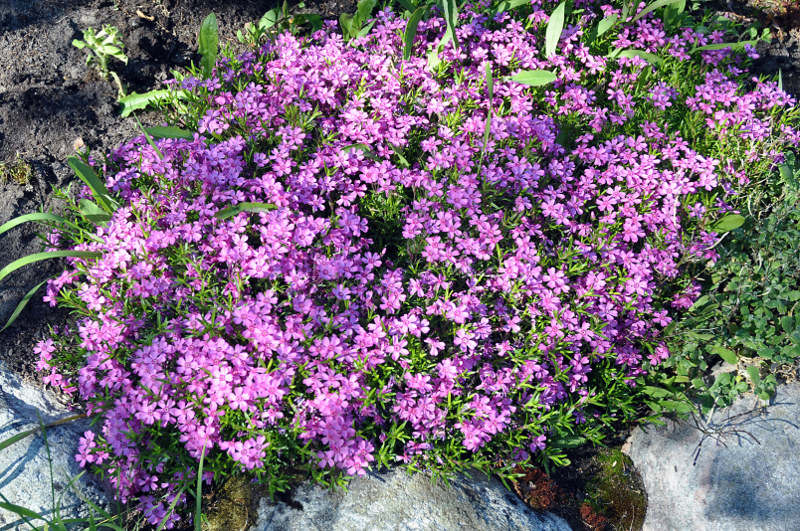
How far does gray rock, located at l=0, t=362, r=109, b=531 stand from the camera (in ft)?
8.65

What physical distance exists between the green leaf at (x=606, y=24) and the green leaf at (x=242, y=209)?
263cm

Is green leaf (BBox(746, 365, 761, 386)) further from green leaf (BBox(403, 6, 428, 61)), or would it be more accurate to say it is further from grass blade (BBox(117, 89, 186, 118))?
grass blade (BBox(117, 89, 186, 118))

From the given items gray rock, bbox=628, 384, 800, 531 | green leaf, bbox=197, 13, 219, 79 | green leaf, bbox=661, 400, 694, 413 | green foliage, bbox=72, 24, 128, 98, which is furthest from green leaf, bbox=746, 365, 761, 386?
green foliage, bbox=72, 24, 128, 98

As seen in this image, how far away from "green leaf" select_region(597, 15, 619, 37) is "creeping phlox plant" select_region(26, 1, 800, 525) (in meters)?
0.22

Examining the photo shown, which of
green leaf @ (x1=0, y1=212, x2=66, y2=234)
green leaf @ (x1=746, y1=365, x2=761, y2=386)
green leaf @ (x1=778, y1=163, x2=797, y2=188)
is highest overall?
green leaf @ (x1=778, y1=163, x2=797, y2=188)

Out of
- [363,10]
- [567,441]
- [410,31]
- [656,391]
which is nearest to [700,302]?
[656,391]

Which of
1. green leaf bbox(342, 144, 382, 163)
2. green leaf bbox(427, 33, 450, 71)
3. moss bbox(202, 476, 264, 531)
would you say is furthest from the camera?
green leaf bbox(427, 33, 450, 71)

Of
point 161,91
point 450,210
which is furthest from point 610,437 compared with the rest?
point 161,91

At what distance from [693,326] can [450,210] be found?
1.46 m

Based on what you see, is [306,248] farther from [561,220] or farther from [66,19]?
[66,19]

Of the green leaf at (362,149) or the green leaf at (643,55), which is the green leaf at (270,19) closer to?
the green leaf at (362,149)

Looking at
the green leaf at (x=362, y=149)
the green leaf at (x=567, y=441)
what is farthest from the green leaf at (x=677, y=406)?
the green leaf at (x=362, y=149)

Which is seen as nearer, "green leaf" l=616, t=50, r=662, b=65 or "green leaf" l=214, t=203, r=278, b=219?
"green leaf" l=214, t=203, r=278, b=219

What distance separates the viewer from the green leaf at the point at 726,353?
3.09 meters
